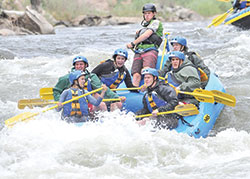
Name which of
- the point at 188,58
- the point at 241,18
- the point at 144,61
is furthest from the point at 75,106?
the point at 241,18

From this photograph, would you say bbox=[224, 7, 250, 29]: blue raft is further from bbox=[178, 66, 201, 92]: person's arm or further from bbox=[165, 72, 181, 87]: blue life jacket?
bbox=[178, 66, 201, 92]: person's arm

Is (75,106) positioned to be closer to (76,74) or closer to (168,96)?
(76,74)

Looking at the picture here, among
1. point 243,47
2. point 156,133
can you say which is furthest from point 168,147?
point 243,47

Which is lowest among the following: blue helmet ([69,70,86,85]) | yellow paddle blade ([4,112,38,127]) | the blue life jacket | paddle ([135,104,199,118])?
yellow paddle blade ([4,112,38,127])

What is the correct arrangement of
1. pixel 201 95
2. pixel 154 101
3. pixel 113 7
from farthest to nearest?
pixel 113 7
pixel 201 95
pixel 154 101

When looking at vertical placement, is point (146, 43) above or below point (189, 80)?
above

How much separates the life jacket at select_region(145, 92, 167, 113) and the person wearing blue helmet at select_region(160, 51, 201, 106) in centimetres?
57

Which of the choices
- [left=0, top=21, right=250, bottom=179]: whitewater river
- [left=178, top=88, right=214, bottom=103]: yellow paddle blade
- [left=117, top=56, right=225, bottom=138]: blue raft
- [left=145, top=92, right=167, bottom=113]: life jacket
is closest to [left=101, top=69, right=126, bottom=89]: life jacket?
[left=117, top=56, right=225, bottom=138]: blue raft

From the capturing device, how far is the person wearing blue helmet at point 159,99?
211 inches

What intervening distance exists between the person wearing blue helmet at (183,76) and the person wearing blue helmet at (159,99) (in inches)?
20.9

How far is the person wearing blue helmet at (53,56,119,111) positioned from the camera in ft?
18.9

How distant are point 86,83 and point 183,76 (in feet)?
4.48

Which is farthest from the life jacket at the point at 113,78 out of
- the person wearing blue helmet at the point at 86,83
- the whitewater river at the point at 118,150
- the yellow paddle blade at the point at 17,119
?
the yellow paddle blade at the point at 17,119

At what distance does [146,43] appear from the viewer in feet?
22.5
